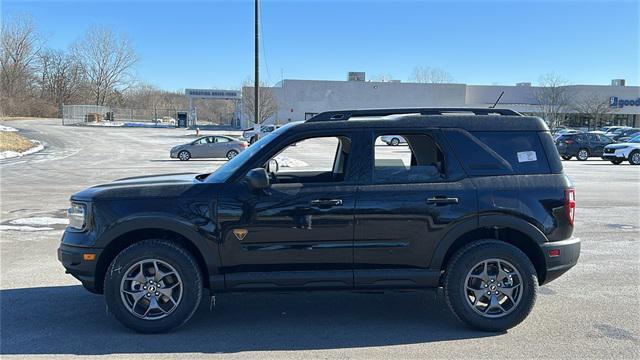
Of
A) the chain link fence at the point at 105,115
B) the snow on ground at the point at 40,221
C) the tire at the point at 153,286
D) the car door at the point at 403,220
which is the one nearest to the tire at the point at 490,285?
the car door at the point at 403,220

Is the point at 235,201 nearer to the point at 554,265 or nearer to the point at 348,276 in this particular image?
the point at 348,276

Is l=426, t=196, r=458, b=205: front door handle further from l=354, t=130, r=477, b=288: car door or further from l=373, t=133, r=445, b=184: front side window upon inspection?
l=373, t=133, r=445, b=184: front side window

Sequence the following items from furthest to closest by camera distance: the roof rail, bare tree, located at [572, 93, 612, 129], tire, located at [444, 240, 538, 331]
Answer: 1. bare tree, located at [572, 93, 612, 129]
2. the roof rail
3. tire, located at [444, 240, 538, 331]

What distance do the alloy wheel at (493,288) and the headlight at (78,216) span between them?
134 inches

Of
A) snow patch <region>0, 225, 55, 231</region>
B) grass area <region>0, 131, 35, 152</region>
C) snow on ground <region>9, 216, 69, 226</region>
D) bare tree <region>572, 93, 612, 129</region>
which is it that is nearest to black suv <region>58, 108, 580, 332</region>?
snow patch <region>0, 225, 55, 231</region>

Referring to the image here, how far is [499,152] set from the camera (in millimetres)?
4426

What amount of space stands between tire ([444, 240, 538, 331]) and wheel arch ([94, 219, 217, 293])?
6.93 feet

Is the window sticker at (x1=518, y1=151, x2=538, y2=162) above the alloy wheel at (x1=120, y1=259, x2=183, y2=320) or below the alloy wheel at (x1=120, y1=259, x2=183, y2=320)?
above

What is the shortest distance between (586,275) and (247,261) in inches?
170

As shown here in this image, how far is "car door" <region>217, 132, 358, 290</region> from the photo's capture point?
416cm

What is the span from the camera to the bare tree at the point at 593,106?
2530 inches

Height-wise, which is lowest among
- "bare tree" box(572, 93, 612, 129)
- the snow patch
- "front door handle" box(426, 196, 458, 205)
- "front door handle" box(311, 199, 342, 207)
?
the snow patch

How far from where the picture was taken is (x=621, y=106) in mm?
67312

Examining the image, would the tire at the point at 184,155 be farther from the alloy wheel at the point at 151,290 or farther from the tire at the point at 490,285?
the tire at the point at 490,285
